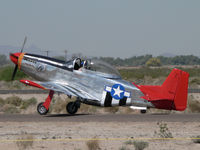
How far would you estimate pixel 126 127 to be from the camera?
13.7 meters

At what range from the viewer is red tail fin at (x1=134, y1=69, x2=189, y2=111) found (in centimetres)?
A: 1509

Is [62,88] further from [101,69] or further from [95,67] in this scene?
[101,69]

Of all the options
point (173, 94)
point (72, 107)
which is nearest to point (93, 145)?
point (173, 94)

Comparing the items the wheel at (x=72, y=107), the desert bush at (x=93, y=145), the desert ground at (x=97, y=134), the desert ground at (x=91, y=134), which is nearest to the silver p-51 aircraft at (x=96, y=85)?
the wheel at (x=72, y=107)

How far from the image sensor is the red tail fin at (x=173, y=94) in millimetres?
15086

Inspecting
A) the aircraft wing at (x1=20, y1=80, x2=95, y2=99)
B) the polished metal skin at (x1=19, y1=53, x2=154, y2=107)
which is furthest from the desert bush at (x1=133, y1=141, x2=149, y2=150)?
the aircraft wing at (x1=20, y1=80, x2=95, y2=99)

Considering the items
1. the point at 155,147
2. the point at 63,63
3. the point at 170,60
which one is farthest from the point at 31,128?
the point at 170,60

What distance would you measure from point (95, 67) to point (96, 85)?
0.77 metres

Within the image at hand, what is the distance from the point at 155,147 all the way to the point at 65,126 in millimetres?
4514

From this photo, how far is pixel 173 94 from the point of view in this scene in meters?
15.1

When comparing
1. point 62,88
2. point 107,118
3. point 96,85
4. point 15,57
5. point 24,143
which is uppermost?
point 15,57

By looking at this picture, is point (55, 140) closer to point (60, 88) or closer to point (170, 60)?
point (60, 88)

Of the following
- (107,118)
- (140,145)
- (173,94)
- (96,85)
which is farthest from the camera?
(96,85)

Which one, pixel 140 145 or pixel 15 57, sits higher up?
pixel 15 57
